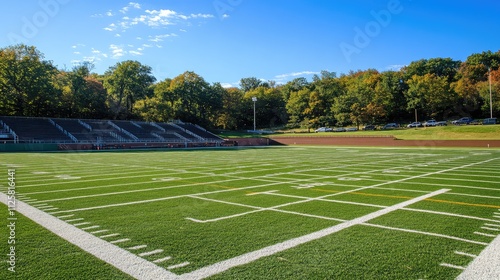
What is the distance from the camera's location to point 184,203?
333 inches

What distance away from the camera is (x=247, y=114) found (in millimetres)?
88625

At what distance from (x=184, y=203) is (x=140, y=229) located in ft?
7.85

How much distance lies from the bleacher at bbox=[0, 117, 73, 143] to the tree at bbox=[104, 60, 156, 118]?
19.4m

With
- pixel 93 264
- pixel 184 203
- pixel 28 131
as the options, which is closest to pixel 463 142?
pixel 184 203

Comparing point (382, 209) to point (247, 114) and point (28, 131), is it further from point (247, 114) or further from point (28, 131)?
point (247, 114)

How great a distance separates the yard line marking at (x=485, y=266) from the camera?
408cm

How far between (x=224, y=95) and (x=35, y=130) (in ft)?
147

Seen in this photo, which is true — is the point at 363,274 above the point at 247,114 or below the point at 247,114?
below

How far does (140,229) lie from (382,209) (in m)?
5.09

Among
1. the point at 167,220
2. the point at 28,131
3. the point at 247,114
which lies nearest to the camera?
the point at 167,220

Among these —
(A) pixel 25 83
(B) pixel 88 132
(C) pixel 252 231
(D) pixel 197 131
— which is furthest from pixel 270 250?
(A) pixel 25 83

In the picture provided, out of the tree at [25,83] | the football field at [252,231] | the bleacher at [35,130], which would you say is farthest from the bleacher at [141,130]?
the football field at [252,231]

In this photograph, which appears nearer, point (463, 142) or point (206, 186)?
point (206, 186)

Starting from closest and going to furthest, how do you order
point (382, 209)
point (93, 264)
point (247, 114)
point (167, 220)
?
point (93, 264), point (167, 220), point (382, 209), point (247, 114)
